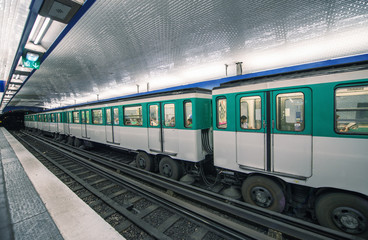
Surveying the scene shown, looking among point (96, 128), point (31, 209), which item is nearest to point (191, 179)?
point (31, 209)

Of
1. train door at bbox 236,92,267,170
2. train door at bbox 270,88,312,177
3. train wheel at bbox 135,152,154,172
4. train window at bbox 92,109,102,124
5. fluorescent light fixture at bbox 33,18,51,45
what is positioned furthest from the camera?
train window at bbox 92,109,102,124

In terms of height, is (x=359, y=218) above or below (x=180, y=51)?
below

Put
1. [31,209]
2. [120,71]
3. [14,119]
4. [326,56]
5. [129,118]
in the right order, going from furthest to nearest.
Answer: [14,119] < [120,71] < [129,118] < [326,56] < [31,209]

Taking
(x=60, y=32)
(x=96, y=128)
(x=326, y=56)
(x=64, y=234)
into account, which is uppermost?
(x=60, y=32)

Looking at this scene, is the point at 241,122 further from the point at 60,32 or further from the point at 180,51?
the point at 60,32

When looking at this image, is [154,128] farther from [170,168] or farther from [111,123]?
[111,123]

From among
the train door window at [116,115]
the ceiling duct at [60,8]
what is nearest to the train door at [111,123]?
the train door window at [116,115]

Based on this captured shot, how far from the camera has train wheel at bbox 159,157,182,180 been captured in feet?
17.3

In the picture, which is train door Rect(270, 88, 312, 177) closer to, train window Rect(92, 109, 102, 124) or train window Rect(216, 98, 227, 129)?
train window Rect(216, 98, 227, 129)

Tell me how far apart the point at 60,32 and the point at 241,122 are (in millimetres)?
5860

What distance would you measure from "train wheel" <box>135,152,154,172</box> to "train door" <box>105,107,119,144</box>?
67.4 inches

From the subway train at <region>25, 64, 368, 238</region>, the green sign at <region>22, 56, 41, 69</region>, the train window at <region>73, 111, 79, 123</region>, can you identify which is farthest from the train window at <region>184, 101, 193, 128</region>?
the train window at <region>73, 111, 79, 123</region>

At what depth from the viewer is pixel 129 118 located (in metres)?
6.85

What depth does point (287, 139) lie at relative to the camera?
326cm
